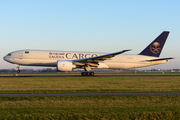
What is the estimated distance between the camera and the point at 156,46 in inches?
1700

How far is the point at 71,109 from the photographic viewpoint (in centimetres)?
1021

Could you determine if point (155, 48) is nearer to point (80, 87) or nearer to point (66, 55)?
point (66, 55)

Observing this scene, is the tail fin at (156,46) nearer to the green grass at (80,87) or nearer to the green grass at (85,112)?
the green grass at (80,87)

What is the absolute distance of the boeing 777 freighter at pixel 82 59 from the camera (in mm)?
34812

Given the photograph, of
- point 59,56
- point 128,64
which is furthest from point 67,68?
point 128,64

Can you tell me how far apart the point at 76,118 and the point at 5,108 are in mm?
3994

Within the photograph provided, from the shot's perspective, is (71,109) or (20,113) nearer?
(20,113)

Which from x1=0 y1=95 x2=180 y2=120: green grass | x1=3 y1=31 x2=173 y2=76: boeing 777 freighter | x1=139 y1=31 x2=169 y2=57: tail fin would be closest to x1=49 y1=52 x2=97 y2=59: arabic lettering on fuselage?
x1=3 y1=31 x2=173 y2=76: boeing 777 freighter

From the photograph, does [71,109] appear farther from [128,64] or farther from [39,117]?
[128,64]

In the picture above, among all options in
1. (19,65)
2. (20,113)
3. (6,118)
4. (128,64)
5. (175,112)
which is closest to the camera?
(6,118)

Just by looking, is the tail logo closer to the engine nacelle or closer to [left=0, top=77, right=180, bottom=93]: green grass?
[left=0, top=77, right=180, bottom=93]: green grass

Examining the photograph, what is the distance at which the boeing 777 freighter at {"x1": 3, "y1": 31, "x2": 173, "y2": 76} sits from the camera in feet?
114

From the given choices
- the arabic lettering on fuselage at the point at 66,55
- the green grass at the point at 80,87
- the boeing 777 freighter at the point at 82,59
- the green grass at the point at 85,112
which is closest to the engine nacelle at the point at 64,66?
the boeing 777 freighter at the point at 82,59

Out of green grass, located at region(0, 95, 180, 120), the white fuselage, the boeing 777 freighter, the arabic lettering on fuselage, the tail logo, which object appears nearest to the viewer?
green grass, located at region(0, 95, 180, 120)
